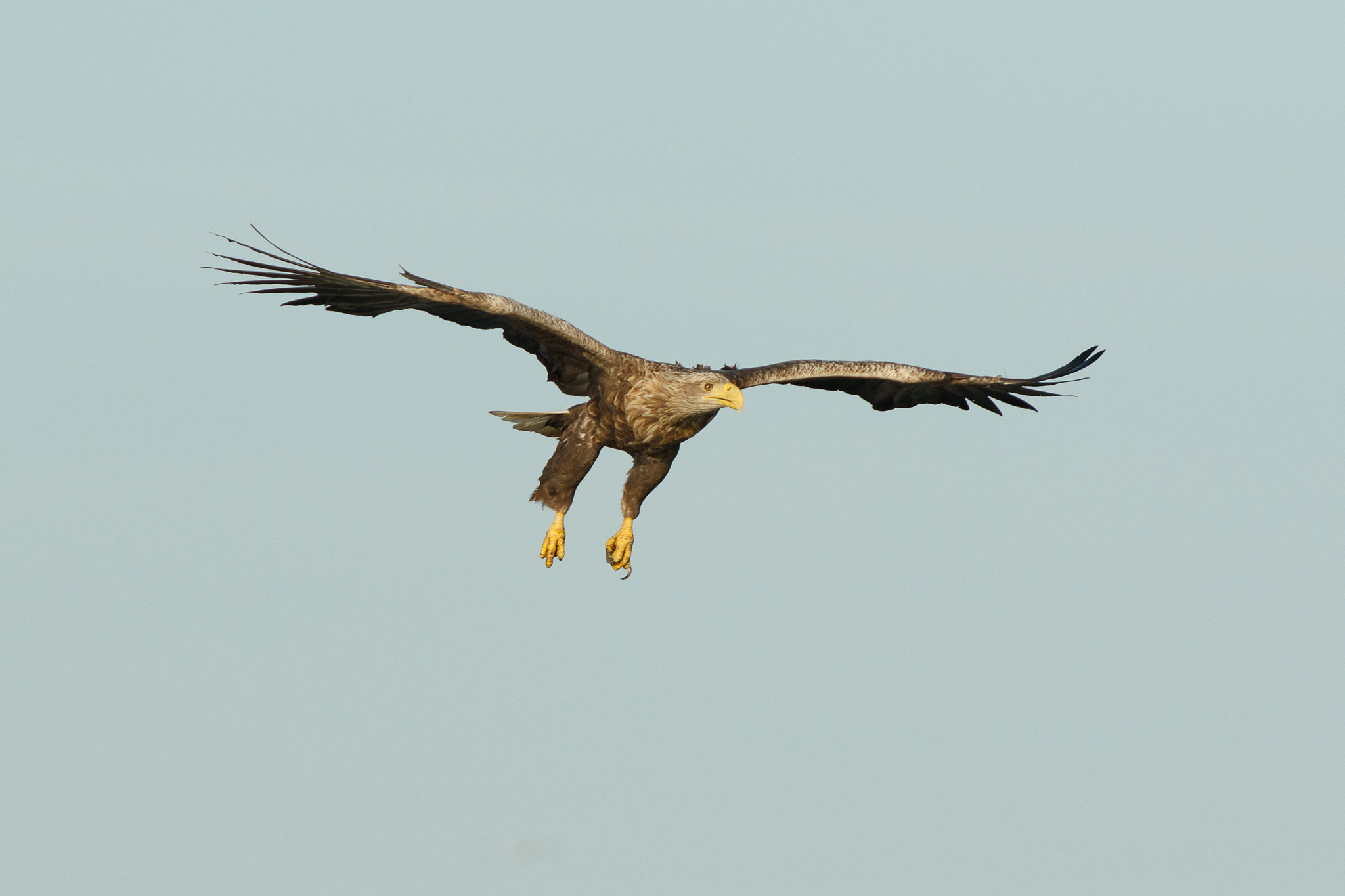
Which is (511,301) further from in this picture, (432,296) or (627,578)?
(627,578)

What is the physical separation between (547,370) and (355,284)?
97.9 inches

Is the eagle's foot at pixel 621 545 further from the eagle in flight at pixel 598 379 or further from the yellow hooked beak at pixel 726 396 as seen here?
the yellow hooked beak at pixel 726 396

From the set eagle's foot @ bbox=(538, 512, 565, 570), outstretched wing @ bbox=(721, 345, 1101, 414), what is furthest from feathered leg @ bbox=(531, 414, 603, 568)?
outstretched wing @ bbox=(721, 345, 1101, 414)

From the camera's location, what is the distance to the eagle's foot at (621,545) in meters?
19.2

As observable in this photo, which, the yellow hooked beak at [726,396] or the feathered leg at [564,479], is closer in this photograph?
the yellow hooked beak at [726,396]

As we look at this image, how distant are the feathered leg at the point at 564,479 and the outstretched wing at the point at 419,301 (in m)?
0.68

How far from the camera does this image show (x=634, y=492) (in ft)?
62.4

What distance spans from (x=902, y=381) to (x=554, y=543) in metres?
3.50

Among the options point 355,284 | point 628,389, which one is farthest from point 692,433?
point 355,284

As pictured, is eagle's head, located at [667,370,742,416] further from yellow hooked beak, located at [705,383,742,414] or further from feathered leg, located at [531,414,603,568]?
feathered leg, located at [531,414,603,568]

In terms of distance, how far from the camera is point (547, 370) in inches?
752

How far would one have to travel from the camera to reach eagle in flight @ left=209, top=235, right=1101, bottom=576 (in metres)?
17.3

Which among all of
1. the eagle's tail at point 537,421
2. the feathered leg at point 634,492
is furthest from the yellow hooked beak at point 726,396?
the eagle's tail at point 537,421

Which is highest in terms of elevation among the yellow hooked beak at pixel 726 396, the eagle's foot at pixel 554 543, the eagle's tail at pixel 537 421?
the yellow hooked beak at pixel 726 396
